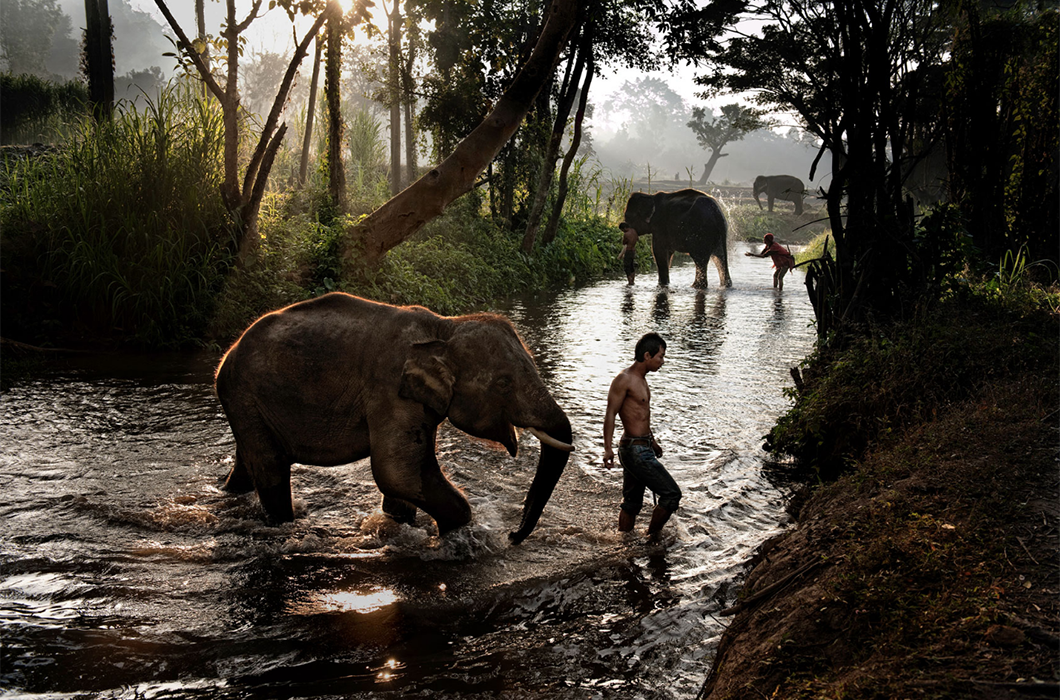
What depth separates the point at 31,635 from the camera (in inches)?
133

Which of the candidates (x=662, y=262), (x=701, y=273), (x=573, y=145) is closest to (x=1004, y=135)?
(x=701, y=273)

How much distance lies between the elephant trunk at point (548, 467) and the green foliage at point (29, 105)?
24379mm

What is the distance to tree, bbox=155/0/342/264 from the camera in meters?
9.35

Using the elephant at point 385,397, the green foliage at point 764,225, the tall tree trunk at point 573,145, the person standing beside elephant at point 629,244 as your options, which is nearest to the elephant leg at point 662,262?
the person standing beside elephant at point 629,244

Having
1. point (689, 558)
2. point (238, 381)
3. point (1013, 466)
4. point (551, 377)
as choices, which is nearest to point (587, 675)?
point (689, 558)

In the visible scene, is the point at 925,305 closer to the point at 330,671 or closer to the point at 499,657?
the point at 499,657

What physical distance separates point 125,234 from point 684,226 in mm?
11878

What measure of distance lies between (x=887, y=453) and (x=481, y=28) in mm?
14072

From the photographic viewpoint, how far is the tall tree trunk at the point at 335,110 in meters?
11.4

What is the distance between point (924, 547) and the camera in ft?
10.4

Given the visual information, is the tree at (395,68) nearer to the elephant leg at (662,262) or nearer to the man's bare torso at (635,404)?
the elephant leg at (662,262)

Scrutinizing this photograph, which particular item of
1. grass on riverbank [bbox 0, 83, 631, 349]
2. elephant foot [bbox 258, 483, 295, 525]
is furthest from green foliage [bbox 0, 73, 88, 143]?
elephant foot [bbox 258, 483, 295, 525]

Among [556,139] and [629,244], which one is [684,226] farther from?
[556,139]

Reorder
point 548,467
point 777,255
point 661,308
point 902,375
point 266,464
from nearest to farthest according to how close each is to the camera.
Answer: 1. point 548,467
2. point 266,464
3. point 902,375
4. point 661,308
5. point 777,255
